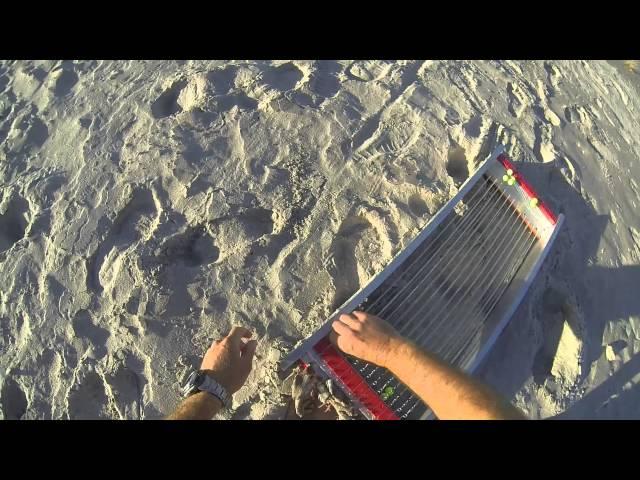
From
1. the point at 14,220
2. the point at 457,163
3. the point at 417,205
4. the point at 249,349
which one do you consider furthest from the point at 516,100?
the point at 14,220

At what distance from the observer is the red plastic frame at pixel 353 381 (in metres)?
2.28

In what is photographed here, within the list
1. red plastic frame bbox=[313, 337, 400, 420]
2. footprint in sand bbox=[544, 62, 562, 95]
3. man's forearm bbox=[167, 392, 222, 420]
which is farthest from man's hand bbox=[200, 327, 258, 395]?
footprint in sand bbox=[544, 62, 562, 95]

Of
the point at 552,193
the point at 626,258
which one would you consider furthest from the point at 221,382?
the point at 626,258

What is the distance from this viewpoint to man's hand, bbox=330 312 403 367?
2156 mm

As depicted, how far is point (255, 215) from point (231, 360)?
990mm

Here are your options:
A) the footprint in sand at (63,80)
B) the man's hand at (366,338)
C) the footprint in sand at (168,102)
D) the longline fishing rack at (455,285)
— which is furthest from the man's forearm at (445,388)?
the footprint in sand at (63,80)

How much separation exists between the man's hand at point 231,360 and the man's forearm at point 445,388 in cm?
74

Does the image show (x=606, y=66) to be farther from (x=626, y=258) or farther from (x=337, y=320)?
(x=337, y=320)

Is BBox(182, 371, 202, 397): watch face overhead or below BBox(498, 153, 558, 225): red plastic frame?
overhead

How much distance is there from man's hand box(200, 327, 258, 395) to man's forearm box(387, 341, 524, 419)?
2.44 ft

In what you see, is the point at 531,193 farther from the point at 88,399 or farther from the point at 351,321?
the point at 88,399

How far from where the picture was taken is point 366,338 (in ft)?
7.20

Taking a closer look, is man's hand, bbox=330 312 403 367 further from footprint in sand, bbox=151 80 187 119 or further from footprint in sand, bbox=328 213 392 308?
footprint in sand, bbox=151 80 187 119

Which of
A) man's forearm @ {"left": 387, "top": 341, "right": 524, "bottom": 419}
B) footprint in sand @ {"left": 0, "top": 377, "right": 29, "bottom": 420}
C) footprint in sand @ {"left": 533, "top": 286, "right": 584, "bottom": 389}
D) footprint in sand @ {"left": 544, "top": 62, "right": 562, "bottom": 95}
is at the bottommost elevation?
footprint in sand @ {"left": 533, "top": 286, "right": 584, "bottom": 389}
